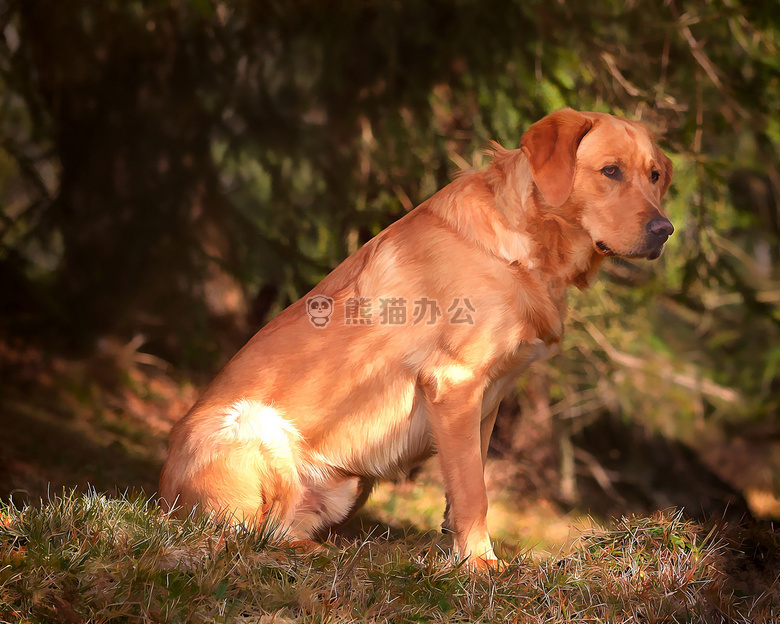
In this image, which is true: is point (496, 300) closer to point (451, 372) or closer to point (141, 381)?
point (451, 372)

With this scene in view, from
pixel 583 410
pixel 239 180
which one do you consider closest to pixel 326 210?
pixel 239 180

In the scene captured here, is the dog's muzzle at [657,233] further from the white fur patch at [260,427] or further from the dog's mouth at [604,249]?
the white fur patch at [260,427]

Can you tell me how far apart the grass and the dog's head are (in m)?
1.38

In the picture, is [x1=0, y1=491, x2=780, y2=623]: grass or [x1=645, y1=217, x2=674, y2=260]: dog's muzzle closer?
[x1=0, y1=491, x2=780, y2=623]: grass

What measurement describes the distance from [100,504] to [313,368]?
1.10 m

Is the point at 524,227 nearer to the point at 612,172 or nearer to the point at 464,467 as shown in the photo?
the point at 612,172

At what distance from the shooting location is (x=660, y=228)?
9.76 feet

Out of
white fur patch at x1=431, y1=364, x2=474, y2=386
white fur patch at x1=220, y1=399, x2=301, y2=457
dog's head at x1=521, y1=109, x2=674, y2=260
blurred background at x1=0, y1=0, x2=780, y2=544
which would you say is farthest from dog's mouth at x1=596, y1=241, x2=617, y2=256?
blurred background at x1=0, y1=0, x2=780, y2=544

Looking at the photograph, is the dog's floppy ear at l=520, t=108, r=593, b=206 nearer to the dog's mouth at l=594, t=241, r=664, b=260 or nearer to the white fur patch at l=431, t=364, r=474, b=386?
the dog's mouth at l=594, t=241, r=664, b=260

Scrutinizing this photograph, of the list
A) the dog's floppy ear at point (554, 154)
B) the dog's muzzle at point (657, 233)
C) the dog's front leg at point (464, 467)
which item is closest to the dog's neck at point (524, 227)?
the dog's floppy ear at point (554, 154)

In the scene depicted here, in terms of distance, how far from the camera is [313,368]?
3.28 meters

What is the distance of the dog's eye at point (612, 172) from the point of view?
3148 millimetres

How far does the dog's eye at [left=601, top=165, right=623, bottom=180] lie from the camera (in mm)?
3148

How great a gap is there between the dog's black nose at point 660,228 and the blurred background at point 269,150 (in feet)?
8.52
